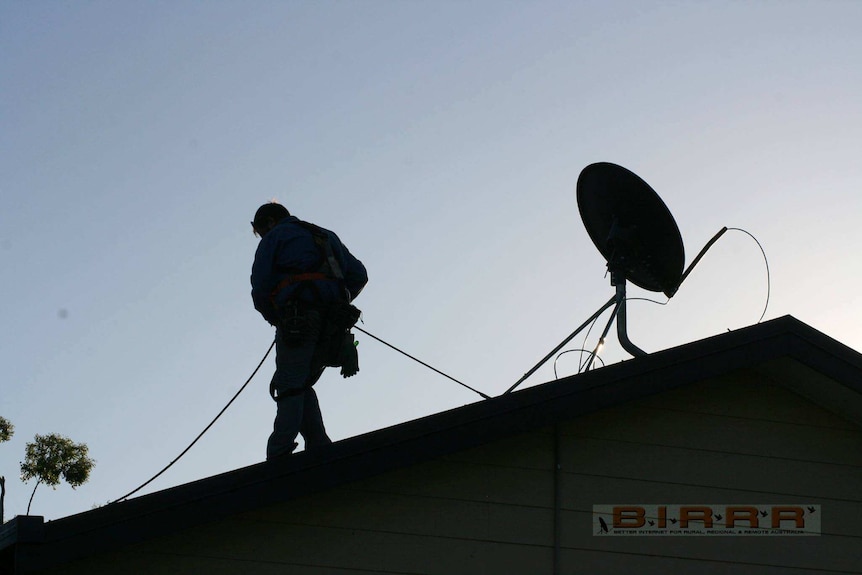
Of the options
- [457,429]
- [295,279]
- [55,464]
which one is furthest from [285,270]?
[55,464]

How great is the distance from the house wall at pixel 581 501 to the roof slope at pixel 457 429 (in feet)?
0.98

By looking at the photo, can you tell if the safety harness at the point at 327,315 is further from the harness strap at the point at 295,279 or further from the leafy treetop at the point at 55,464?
the leafy treetop at the point at 55,464

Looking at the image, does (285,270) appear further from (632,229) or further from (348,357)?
(632,229)

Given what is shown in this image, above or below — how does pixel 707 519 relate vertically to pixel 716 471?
below

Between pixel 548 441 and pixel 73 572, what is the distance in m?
2.68

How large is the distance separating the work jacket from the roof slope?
4.15 feet

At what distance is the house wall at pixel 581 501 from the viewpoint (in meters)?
5.66

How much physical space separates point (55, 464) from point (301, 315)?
20867 mm

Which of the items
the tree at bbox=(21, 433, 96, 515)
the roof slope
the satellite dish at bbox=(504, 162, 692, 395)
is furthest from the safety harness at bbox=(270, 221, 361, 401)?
the tree at bbox=(21, 433, 96, 515)

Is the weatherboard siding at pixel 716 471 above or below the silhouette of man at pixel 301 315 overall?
below

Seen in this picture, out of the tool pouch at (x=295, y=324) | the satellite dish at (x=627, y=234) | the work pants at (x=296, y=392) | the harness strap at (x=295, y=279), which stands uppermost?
the satellite dish at (x=627, y=234)

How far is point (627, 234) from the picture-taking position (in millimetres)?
7867

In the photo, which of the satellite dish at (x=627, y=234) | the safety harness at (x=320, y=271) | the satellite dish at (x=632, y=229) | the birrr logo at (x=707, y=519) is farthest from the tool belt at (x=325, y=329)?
the satellite dish at (x=632, y=229)

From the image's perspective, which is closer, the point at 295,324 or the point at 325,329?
the point at 295,324
